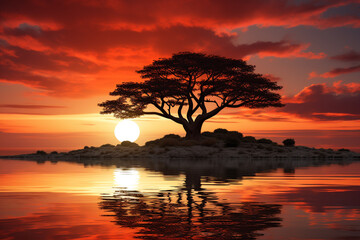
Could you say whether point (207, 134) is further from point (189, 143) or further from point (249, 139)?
point (189, 143)

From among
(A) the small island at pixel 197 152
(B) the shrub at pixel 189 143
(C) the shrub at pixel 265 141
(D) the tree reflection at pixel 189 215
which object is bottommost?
(D) the tree reflection at pixel 189 215

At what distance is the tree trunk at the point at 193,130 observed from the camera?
5399cm

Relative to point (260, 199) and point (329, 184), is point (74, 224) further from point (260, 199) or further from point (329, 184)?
point (329, 184)

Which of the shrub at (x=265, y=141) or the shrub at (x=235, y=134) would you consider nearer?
the shrub at (x=265, y=141)

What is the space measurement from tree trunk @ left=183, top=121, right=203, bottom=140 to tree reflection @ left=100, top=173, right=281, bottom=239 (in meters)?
40.4

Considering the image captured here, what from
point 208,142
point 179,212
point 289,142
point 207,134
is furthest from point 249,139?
point 179,212

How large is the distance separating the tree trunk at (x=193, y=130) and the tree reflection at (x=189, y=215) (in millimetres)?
40365

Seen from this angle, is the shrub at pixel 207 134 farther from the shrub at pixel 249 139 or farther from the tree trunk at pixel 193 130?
the shrub at pixel 249 139

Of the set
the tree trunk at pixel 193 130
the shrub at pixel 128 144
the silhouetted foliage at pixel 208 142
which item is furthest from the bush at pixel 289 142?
the shrub at pixel 128 144

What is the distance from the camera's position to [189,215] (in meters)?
9.62

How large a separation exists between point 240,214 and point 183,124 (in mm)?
44524

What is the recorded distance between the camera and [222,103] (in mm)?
54906

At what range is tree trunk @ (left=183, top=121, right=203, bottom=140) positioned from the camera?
177 ft

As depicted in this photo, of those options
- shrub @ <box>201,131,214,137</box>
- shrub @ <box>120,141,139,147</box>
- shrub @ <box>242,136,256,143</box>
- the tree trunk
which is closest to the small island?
shrub @ <box>120,141,139,147</box>
